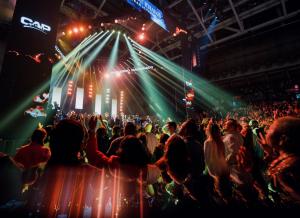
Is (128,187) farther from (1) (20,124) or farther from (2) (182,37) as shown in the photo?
(2) (182,37)

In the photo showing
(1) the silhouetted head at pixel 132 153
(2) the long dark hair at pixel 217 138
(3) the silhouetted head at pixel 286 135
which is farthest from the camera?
(2) the long dark hair at pixel 217 138

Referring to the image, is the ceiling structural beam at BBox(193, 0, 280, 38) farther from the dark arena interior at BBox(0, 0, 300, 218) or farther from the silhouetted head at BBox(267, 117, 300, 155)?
the silhouetted head at BBox(267, 117, 300, 155)

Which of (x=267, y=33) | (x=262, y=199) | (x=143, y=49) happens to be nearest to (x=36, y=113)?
(x=262, y=199)

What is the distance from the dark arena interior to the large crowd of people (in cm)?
1

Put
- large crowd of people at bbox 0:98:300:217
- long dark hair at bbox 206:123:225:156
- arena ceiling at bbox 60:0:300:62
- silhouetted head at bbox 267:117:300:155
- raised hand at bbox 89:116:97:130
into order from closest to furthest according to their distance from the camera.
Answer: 1. silhouetted head at bbox 267:117:300:155
2. large crowd of people at bbox 0:98:300:217
3. raised hand at bbox 89:116:97:130
4. long dark hair at bbox 206:123:225:156
5. arena ceiling at bbox 60:0:300:62

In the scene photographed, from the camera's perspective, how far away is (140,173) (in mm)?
2811

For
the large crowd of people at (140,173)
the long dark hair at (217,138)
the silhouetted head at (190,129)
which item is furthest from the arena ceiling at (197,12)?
the large crowd of people at (140,173)

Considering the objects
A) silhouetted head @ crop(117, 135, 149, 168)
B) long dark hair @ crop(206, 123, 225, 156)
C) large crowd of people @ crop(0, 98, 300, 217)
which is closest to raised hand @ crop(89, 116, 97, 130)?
large crowd of people @ crop(0, 98, 300, 217)

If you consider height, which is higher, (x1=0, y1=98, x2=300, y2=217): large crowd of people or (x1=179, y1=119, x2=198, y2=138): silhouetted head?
(x1=179, y1=119, x2=198, y2=138): silhouetted head

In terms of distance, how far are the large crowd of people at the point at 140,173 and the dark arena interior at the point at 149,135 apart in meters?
0.01

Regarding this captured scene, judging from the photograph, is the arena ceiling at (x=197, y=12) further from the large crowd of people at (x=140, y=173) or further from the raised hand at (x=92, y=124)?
the large crowd of people at (x=140, y=173)

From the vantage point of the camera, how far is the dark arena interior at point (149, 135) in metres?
2.13

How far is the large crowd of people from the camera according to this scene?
1687mm

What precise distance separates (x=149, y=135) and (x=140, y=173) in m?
2.12
